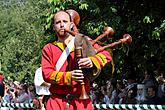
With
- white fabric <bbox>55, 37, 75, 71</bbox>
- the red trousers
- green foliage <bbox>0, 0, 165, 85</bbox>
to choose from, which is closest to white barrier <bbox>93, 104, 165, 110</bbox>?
green foliage <bbox>0, 0, 165, 85</bbox>

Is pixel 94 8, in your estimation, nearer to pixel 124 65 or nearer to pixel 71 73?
pixel 124 65

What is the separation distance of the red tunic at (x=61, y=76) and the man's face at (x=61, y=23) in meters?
0.15

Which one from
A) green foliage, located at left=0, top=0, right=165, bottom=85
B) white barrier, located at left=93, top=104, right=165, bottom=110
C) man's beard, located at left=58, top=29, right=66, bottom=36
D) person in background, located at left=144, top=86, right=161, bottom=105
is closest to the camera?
man's beard, located at left=58, top=29, right=66, bottom=36

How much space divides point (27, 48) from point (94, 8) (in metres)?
33.7

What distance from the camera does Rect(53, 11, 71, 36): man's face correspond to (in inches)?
205

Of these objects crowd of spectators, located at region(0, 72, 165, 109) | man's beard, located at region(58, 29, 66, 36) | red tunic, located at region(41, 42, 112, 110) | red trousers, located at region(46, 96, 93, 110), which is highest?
man's beard, located at region(58, 29, 66, 36)

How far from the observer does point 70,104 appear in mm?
5203

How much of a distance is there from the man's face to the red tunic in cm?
15

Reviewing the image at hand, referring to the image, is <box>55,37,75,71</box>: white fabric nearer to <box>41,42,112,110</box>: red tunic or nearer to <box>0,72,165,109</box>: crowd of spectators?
<box>41,42,112,110</box>: red tunic

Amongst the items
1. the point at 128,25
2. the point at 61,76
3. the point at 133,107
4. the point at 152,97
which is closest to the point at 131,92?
the point at 128,25

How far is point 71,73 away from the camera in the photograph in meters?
5.03

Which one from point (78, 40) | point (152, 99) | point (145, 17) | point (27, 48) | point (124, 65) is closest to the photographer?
point (78, 40)

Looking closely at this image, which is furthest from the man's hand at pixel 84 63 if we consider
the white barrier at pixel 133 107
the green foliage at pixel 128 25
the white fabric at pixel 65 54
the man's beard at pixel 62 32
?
the green foliage at pixel 128 25

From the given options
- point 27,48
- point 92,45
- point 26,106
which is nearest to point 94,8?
point 26,106
